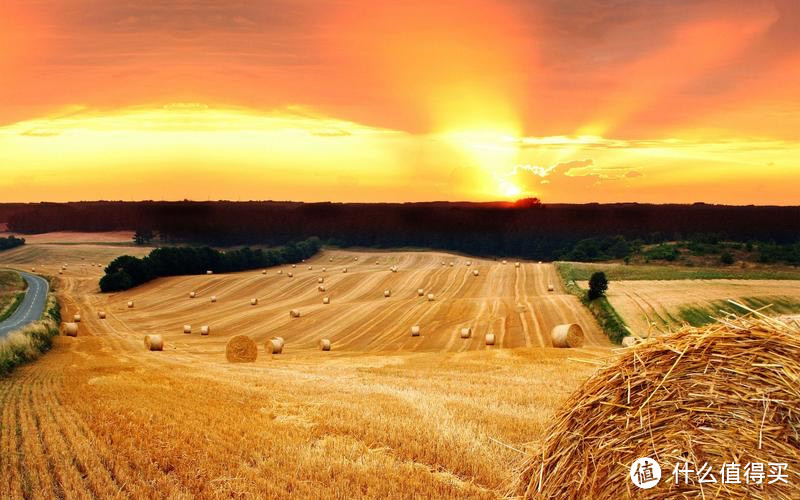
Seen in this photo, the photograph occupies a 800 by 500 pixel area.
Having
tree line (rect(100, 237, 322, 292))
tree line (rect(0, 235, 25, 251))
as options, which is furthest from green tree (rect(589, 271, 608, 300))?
tree line (rect(0, 235, 25, 251))

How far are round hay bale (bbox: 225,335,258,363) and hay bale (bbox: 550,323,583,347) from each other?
A: 1371cm

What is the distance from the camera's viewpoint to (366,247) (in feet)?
451

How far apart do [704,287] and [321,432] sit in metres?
56.0

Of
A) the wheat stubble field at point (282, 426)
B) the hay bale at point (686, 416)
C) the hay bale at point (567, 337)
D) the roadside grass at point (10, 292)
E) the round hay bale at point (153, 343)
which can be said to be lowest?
Result: the roadside grass at point (10, 292)

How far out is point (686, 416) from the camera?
597 cm

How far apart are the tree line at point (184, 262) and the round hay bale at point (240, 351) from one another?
209ft

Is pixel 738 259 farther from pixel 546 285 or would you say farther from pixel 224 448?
pixel 224 448

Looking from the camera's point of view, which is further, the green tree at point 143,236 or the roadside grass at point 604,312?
the green tree at point 143,236

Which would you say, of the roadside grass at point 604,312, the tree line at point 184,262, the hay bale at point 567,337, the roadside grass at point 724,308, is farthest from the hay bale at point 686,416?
the tree line at point 184,262

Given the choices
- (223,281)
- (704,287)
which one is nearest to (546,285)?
(704,287)

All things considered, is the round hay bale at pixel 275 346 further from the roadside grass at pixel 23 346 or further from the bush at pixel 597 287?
the bush at pixel 597 287

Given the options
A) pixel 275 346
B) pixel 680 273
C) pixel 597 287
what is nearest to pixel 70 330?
pixel 275 346

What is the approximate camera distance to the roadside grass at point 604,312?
41.6 m

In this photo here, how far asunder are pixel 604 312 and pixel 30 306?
59474 millimetres
